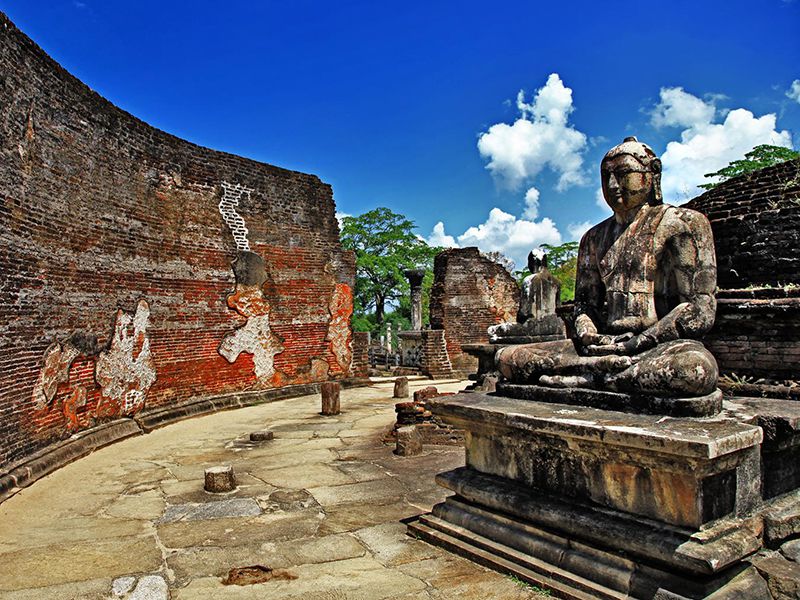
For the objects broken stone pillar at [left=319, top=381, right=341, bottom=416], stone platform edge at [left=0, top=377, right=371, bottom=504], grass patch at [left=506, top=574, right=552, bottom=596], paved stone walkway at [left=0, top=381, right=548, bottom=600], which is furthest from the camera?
broken stone pillar at [left=319, top=381, right=341, bottom=416]

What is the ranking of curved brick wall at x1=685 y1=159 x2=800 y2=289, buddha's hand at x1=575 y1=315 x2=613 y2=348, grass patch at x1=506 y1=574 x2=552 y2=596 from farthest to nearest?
curved brick wall at x1=685 y1=159 x2=800 y2=289 → buddha's hand at x1=575 y1=315 x2=613 y2=348 → grass patch at x1=506 y1=574 x2=552 y2=596

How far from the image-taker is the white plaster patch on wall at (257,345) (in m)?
9.85

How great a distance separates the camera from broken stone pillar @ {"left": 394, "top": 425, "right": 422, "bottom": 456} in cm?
587

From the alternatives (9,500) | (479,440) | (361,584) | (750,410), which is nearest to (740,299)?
(750,410)

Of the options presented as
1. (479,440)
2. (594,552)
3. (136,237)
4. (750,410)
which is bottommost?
(594,552)

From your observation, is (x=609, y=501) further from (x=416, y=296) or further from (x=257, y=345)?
(x=416, y=296)

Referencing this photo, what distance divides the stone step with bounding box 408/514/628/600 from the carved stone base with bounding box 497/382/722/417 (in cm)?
85

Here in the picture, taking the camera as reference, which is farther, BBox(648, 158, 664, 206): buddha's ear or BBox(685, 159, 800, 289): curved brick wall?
BBox(685, 159, 800, 289): curved brick wall

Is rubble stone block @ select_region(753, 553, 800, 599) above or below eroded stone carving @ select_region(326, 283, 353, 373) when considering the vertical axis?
below

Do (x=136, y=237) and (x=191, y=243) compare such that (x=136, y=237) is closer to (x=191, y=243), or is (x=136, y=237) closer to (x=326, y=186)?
(x=191, y=243)

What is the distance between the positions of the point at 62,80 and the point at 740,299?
7.56 m

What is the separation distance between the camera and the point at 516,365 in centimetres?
374

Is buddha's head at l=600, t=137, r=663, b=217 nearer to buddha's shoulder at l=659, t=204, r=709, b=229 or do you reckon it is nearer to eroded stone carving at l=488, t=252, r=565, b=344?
buddha's shoulder at l=659, t=204, r=709, b=229

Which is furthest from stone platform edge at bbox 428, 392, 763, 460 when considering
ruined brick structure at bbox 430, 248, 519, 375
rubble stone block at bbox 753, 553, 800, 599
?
ruined brick structure at bbox 430, 248, 519, 375
